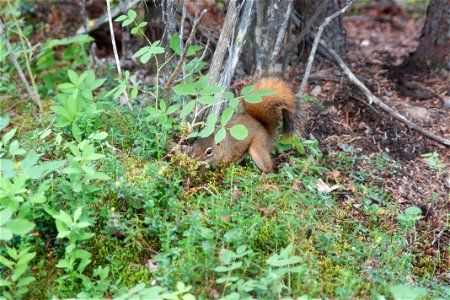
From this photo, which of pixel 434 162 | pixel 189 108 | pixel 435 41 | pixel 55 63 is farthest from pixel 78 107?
pixel 435 41

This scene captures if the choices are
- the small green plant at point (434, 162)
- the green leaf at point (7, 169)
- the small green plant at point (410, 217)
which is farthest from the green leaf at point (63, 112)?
the small green plant at point (434, 162)

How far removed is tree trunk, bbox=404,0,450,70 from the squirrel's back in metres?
2.09

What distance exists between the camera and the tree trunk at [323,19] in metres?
5.52

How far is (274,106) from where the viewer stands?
14.5ft

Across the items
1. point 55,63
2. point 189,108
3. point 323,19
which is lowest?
point 55,63

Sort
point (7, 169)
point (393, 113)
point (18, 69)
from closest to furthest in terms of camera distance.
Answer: point (7, 169) → point (18, 69) → point (393, 113)

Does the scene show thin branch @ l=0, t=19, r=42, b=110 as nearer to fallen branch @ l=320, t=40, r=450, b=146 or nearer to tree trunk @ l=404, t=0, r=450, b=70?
fallen branch @ l=320, t=40, r=450, b=146

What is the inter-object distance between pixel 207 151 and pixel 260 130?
1.53ft

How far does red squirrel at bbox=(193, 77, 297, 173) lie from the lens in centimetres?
436

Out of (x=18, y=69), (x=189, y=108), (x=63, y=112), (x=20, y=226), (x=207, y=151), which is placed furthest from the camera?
(x=18, y=69)

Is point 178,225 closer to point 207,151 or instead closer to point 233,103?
point 233,103

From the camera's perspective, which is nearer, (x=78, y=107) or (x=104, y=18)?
(x=78, y=107)

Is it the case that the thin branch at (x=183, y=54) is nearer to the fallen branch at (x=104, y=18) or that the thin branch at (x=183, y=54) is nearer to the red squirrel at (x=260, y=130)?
the red squirrel at (x=260, y=130)

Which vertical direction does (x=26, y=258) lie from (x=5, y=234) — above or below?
below
